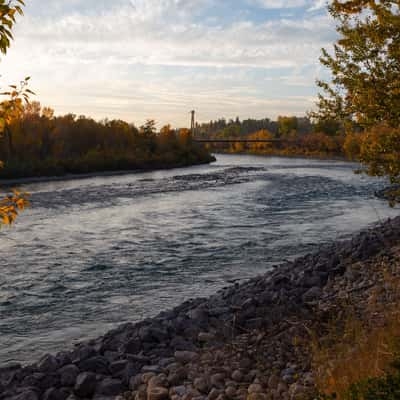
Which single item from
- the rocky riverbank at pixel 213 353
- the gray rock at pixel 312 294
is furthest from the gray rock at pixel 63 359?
the gray rock at pixel 312 294

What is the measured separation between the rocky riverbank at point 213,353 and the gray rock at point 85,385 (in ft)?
0.03

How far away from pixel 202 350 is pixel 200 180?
1390 inches

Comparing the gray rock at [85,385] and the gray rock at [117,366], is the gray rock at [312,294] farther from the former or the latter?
the gray rock at [85,385]

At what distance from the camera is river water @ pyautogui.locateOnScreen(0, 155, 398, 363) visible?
897 centimetres

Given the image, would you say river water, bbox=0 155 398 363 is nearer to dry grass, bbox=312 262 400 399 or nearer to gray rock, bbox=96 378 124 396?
gray rock, bbox=96 378 124 396

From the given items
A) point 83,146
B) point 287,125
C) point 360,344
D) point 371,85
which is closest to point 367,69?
point 371,85

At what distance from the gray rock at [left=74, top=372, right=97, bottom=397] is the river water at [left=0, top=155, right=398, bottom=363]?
1828 millimetres

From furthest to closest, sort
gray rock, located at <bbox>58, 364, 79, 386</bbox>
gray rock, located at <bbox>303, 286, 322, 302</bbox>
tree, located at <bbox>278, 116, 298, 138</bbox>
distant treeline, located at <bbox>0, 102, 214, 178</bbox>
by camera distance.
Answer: tree, located at <bbox>278, 116, 298, 138</bbox> < distant treeline, located at <bbox>0, 102, 214, 178</bbox> < gray rock, located at <bbox>303, 286, 322, 302</bbox> < gray rock, located at <bbox>58, 364, 79, 386</bbox>

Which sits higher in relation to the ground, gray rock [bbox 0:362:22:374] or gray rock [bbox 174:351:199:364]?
gray rock [bbox 174:351:199:364]

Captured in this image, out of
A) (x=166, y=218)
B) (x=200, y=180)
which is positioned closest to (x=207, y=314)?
(x=166, y=218)

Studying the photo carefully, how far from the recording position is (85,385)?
18.7 feet

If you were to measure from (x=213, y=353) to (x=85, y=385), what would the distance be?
1.58m

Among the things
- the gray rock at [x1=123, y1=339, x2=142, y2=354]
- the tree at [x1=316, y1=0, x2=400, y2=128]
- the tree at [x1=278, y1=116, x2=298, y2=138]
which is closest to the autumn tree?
the tree at [x1=316, y1=0, x2=400, y2=128]

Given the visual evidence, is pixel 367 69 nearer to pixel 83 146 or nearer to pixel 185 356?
pixel 185 356
